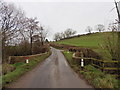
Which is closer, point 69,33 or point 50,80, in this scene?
point 50,80

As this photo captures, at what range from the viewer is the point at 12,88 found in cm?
609

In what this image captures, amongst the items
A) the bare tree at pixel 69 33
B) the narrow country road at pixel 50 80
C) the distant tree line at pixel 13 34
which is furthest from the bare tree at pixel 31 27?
the bare tree at pixel 69 33

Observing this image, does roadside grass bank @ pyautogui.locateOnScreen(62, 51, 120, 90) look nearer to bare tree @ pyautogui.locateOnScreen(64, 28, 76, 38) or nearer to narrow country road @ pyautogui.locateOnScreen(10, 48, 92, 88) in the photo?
narrow country road @ pyautogui.locateOnScreen(10, 48, 92, 88)

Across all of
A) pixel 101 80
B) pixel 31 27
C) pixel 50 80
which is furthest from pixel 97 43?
pixel 31 27

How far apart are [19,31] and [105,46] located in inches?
731

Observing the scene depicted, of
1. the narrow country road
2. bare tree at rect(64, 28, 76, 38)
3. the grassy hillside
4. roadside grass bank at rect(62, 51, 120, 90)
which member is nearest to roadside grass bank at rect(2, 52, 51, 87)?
the narrow country road

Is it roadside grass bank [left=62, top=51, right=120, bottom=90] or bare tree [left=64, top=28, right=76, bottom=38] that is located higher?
bare tree [left=64, top=28, right=76, bottom=38]

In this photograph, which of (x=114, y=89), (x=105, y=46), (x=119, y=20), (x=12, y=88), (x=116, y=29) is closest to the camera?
(x=114, y=89)

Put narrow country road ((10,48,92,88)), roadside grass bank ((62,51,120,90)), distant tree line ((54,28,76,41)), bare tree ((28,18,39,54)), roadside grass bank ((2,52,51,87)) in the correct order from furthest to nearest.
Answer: distant tree line ((54,28,76,41)), bare tree ((28,18,39,54)), roadside grass bank ((2,52,51,87)), narrow country road ((10,48,92,88)), roadside grass bank ((62,51,120,90))

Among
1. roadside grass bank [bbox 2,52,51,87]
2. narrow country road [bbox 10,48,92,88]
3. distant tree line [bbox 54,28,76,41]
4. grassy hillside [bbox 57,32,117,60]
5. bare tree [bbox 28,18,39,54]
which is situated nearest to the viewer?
narrow country road [bbox 10,48,92,88]

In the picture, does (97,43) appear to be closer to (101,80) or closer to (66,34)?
(101,80)

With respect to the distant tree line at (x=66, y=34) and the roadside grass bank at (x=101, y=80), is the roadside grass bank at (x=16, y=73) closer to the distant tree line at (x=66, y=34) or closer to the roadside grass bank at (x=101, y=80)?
the roadside grass bank at (x=101, y=80)

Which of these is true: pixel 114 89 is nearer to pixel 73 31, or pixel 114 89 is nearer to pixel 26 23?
pixel 26 23

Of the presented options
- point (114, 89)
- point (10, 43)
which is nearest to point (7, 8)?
point (10, 43)
